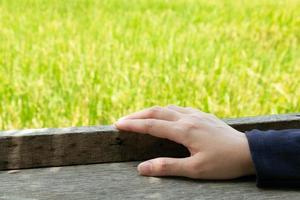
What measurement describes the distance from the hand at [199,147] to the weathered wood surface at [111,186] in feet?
0.08

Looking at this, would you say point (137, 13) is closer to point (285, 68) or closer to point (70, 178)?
point (285, 68)

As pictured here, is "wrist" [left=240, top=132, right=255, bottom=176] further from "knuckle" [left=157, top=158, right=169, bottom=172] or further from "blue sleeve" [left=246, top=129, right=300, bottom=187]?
"knuckle" [left=157, top=158, right=169, bottom=172]

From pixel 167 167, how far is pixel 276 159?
0.82ft

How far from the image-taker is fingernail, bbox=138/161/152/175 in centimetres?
173

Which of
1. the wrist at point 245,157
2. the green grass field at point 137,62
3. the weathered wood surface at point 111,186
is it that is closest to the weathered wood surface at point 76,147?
the weathered wood surface at point 111,186

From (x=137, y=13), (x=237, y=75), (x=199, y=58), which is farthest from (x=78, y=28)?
(x=237, y=75)

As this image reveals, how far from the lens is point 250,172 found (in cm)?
172

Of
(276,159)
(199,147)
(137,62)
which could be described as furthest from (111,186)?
(137,62)

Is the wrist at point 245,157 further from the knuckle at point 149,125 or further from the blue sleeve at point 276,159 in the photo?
the knuckle at point 149,125

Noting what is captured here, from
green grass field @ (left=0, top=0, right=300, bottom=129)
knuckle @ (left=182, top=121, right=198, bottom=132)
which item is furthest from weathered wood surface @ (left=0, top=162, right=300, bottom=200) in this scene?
green grass field @ (left=0, top=0, right=300, bottom=129)

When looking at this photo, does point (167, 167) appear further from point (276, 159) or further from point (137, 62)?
point (137, 62)

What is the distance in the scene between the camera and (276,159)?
5.51ft

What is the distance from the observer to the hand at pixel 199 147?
169 centimetres

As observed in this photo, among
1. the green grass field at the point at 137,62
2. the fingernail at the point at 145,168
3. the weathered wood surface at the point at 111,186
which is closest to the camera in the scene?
the weathered wood surface at the point at 111,186
